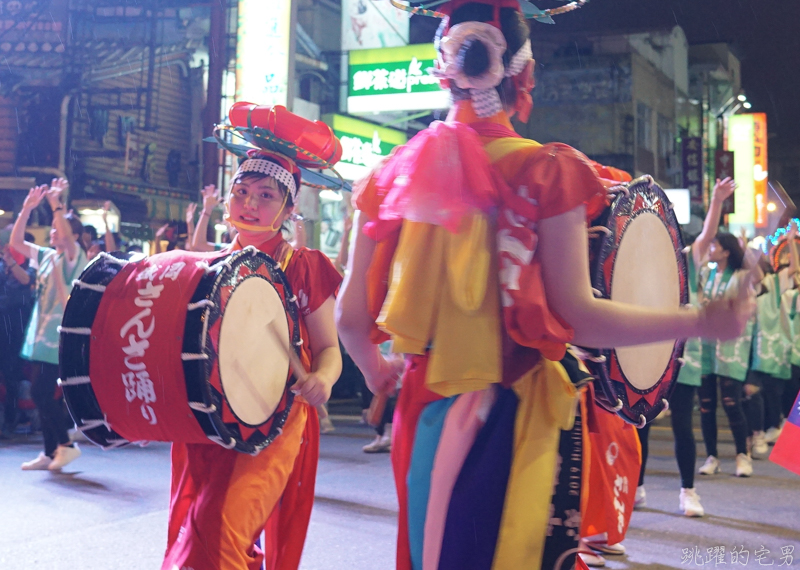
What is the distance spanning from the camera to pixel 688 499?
5.23 metres

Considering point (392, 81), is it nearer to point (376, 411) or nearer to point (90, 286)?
point (90, 286)

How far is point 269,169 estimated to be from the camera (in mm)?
3219

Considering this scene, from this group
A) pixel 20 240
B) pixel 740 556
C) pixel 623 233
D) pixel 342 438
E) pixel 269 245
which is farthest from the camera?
pixel 342 438

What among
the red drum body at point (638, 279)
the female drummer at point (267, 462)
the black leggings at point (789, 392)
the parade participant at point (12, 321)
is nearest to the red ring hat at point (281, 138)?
the female drummer at point (267, 462)

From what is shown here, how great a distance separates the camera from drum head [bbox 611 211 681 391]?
1.97 m

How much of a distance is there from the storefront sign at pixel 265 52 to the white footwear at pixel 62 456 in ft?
20.7

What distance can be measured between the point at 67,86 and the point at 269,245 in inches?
590

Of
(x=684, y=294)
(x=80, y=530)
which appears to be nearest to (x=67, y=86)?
(x=80, y=530)

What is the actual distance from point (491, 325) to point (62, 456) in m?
5.88

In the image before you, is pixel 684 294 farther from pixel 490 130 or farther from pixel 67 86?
pixel 67 86

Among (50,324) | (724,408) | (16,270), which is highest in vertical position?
(16,270)

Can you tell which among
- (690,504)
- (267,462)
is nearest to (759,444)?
(690,504)

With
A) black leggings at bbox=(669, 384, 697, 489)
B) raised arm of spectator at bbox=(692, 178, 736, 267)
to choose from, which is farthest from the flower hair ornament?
black leggings at bbox=(669, 384, 697, 489)

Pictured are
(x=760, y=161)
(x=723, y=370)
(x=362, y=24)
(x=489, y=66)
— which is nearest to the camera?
(x=489, y=66)
